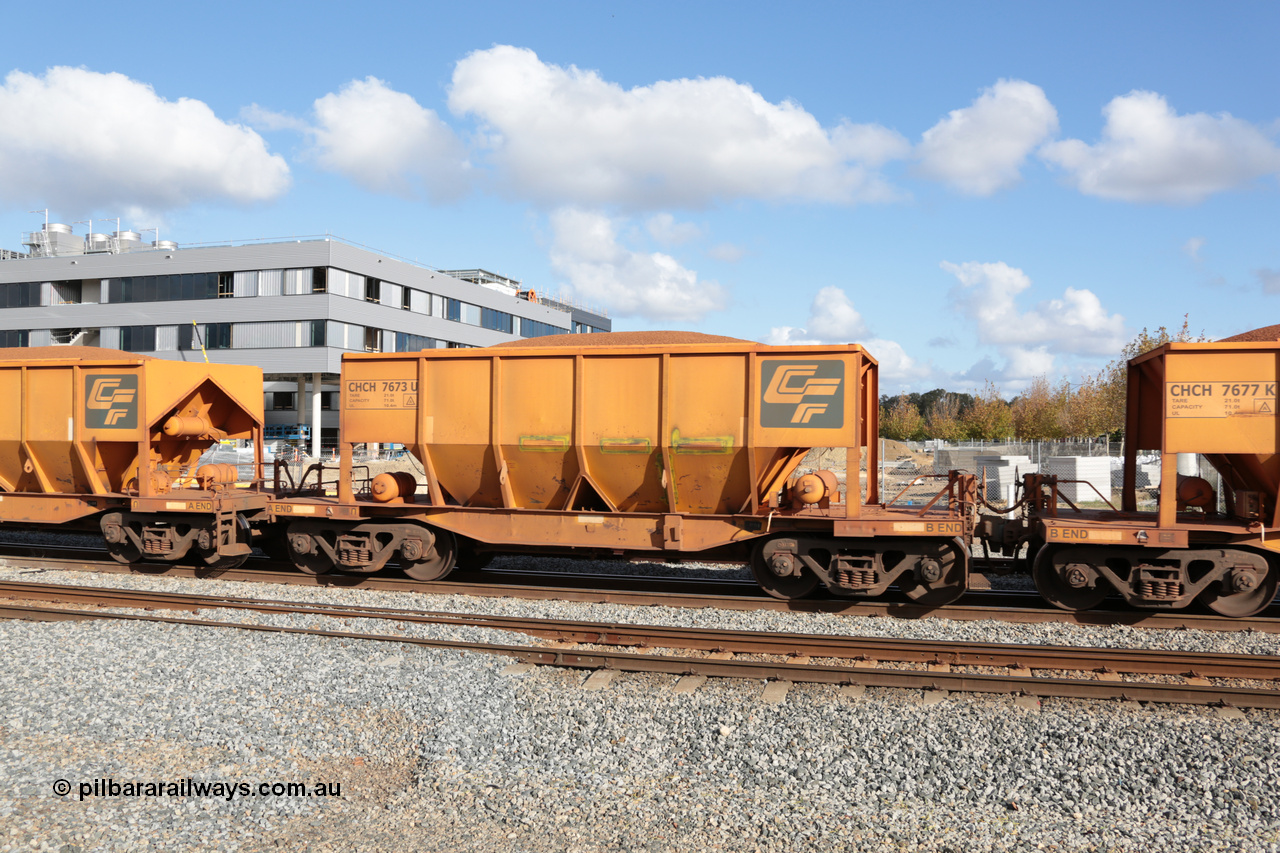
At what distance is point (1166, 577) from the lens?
9391 millimetres

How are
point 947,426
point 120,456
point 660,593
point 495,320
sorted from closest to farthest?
point 660,593
point 120,456
point 495,320
point 947,426

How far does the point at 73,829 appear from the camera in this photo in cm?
484

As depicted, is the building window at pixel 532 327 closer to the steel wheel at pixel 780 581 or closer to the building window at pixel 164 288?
the building window at pixel 164 288

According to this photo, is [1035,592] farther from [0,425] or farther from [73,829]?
Answer: [0,425]

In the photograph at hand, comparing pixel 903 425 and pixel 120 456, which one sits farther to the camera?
pixel 903 425

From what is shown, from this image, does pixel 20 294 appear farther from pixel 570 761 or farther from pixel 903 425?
pixel 903 425

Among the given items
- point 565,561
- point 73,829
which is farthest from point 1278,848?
point 565,561

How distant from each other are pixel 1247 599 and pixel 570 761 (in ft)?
27.3

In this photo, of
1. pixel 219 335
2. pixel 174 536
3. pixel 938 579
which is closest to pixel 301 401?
pixel 219 335

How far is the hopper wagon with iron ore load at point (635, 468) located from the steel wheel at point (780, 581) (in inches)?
0.7

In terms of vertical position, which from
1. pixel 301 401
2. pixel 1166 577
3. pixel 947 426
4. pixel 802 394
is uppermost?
pixel 301 401

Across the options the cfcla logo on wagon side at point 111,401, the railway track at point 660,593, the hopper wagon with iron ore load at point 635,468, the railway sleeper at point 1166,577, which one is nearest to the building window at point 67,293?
the railway track at point 660,593

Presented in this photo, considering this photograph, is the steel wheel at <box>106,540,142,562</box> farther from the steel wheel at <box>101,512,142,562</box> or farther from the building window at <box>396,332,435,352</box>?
the building window at <box>396,332,435,352</box>

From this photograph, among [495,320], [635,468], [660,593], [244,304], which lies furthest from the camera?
[495,320]
